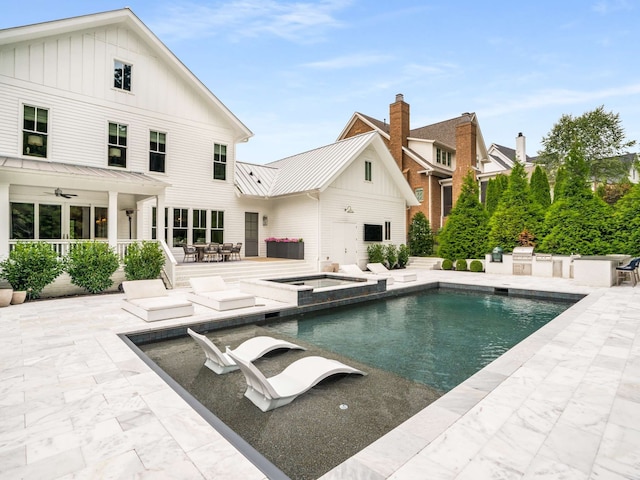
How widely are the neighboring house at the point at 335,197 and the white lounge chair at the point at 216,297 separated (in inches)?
275

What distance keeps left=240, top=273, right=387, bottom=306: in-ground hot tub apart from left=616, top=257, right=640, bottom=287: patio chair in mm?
7693

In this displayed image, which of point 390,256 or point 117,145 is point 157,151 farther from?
point 390,256

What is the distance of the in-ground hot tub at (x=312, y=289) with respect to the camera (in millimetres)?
8672

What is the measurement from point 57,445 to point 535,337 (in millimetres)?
6202

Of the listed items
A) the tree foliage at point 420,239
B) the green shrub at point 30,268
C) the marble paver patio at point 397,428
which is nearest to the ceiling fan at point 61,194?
the green shrub at point 30,268

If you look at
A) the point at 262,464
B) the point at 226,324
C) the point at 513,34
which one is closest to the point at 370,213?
the point at 513,34

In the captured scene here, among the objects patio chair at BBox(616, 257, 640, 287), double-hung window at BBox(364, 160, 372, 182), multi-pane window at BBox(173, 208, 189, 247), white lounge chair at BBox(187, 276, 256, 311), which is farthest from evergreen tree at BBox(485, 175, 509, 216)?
white lounge chair at BBox(187, 276, 256, 311)

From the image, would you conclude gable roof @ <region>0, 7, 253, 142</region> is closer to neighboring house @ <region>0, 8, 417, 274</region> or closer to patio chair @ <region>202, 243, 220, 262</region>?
neighboring house @ <region>0, 8, 417, 274</region>

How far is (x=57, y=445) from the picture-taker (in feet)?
8.99

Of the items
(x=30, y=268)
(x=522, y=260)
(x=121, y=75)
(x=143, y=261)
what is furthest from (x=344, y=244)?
(x=30, y=268)

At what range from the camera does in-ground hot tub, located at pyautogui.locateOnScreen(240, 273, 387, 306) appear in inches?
341

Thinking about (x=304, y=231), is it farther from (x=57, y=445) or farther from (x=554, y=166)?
(x=554, y=166)

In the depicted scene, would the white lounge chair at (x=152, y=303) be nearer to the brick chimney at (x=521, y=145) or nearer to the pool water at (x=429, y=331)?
the pool water at (x=429, y=331)

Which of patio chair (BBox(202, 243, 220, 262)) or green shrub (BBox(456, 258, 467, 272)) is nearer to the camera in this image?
patio chair (BBox(202, 243, 220, 262))
